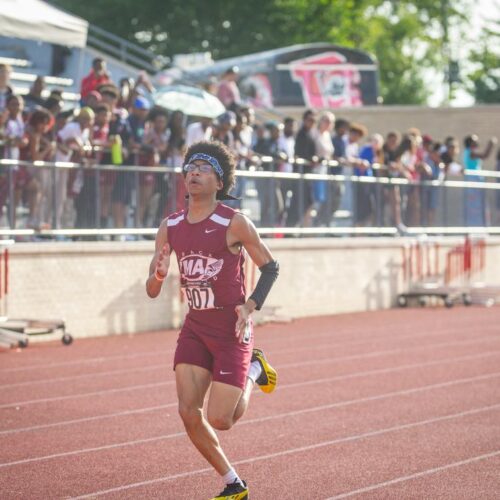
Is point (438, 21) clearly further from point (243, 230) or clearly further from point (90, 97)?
point (243, 230)

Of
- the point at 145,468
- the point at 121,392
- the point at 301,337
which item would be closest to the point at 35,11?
the point at 301,337

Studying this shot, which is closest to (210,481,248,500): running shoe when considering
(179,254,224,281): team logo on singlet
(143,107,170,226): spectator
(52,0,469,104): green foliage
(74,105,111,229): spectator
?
(179,254,224,281): team logo on singlet

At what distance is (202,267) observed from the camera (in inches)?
297

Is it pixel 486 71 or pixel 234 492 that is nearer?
pixel 234 492

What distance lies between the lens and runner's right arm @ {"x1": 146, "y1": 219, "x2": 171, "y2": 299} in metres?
7.41

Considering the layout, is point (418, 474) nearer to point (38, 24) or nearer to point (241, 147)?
point (38, 24)

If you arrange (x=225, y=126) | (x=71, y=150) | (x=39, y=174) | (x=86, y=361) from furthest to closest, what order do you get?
(x=225, y=126)
(x=71, y=150)
(x=39, y=174)
(x=86, y=361)

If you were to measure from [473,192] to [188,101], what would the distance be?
8.20 meters

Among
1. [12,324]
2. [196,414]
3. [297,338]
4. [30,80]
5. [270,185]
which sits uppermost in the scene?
[30,80]

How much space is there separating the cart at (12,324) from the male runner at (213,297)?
27.7 ft

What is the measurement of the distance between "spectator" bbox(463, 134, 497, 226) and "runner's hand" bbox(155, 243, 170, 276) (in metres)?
18.7

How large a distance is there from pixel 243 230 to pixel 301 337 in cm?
1107

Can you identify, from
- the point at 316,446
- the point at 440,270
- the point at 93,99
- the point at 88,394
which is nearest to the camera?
the point at 316,446

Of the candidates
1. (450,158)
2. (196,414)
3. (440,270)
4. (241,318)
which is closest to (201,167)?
(241,318)
